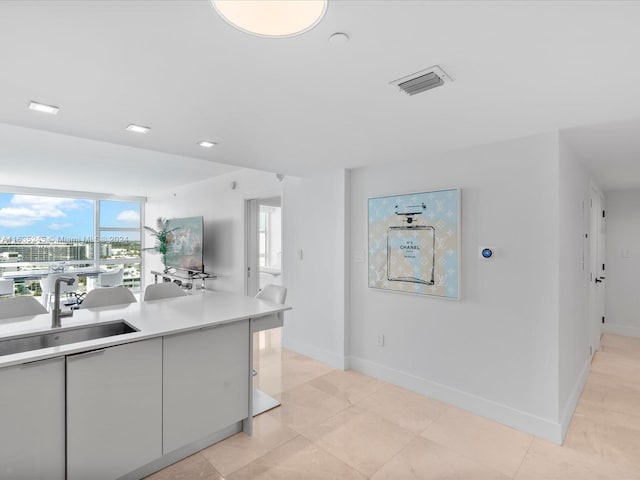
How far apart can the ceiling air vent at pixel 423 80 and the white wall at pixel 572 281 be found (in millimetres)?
1325

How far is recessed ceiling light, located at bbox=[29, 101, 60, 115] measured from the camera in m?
1.86

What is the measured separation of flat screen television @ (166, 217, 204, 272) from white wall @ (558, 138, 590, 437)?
488 centimetres

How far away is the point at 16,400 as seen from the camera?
1.53 meters

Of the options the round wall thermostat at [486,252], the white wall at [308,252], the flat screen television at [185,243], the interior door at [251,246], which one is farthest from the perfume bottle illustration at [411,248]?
the flat screen television at [185,243]

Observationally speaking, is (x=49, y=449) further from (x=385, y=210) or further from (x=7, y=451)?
(x=385, y=210)

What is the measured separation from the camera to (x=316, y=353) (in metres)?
3.84

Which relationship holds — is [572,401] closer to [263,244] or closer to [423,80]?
[423,80]

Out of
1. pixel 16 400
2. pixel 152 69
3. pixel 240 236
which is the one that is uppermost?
pixel 152 69

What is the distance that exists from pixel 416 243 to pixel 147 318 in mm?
2218

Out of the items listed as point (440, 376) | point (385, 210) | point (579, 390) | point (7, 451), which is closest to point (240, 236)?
point (385, 210)

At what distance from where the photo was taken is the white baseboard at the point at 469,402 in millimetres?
2375

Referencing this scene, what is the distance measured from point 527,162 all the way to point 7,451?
3.43m

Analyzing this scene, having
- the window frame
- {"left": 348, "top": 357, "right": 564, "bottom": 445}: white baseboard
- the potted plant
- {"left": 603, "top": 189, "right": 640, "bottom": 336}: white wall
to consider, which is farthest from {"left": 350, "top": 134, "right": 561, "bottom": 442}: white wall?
the window frame

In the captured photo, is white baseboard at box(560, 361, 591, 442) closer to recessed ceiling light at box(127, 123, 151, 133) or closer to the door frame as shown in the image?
recessed ceiling light at box(127, 123, 151, 133)
